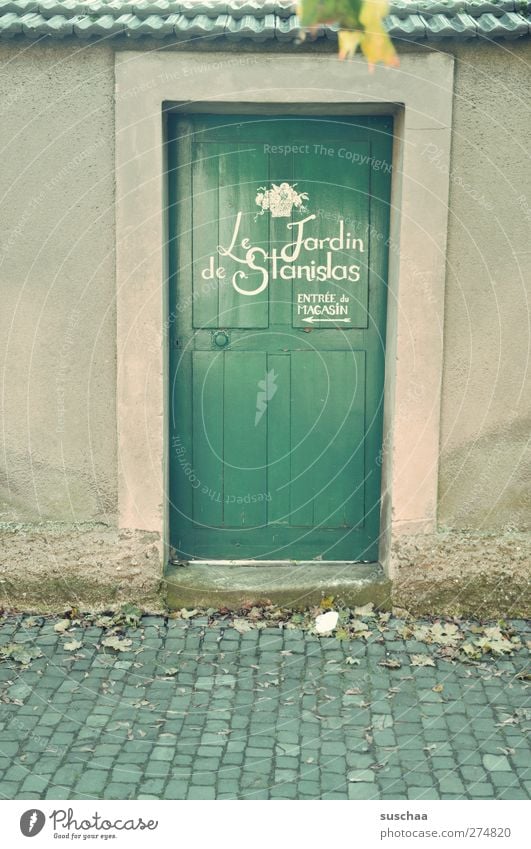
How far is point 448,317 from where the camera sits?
6.27 metres

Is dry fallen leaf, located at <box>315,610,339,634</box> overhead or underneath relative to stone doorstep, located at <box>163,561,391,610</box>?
underneath

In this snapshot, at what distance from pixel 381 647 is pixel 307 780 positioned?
1.46 metres

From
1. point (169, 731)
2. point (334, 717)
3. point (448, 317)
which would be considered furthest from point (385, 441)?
point (169, 731)

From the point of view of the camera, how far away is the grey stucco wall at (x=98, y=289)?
20.0 feet

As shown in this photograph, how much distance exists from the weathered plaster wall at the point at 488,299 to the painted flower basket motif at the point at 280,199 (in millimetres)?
837

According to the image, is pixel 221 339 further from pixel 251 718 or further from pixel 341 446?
pixel 251 718

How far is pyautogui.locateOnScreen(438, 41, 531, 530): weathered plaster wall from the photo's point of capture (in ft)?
20.0

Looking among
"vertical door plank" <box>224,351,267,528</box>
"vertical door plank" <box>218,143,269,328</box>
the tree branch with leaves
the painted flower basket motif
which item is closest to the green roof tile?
"vertical door plank" <box>218,143,269,328</box>

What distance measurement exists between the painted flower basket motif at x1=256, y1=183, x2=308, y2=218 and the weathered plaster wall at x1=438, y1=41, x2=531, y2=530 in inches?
32.9

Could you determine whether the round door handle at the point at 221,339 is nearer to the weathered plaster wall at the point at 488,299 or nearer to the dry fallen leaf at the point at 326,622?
the weathered plaster wall at the point at 488,299

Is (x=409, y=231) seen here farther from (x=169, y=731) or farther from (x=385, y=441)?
(x=169, y=731)

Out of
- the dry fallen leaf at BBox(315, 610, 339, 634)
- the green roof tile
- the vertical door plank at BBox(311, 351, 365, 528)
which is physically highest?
the green roof tile

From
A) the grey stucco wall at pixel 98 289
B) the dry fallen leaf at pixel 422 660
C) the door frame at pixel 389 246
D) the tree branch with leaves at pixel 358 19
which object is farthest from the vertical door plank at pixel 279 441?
the tree branch with leaves at pixel 358 19

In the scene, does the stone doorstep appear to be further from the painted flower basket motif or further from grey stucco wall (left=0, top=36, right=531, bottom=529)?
the painted flower basket motif
